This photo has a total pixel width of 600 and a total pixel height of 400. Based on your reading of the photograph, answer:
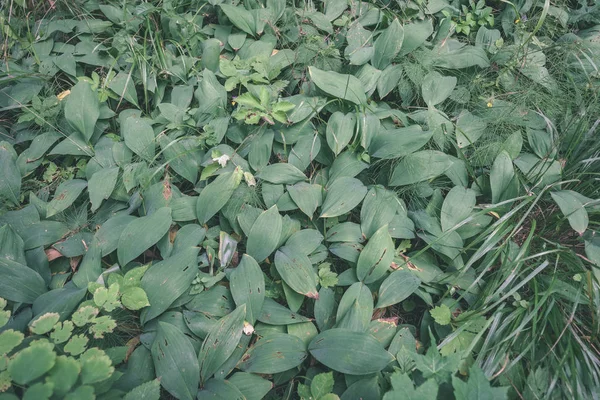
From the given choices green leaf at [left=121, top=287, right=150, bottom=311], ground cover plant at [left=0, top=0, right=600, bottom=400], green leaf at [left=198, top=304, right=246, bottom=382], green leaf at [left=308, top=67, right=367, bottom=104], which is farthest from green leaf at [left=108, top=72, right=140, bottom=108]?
green leaf at [left=198, top=304, right=246, bottom=382]

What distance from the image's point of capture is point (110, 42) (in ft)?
8.49

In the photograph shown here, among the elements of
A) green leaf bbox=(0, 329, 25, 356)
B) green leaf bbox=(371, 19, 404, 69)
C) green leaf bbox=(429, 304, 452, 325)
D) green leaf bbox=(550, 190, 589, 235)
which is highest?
green leaf bbox=(371, 19, 404, 69)

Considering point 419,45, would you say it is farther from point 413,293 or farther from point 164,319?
point 164,319

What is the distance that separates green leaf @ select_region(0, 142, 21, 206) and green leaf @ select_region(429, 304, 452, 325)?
207 cm

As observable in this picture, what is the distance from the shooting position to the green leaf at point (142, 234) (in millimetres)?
1798

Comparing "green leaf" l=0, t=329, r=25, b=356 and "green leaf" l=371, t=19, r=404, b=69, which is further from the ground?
"green leaf" l=371, t=19, r=404, b=69

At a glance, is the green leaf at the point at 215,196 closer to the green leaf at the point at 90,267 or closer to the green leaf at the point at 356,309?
the green leaf at the point at 90,267

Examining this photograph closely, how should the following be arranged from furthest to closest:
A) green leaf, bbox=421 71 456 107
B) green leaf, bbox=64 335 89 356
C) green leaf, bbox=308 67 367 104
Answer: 1. green leaf, bbox=421 71 456 107
2. green leaf, bbox=308 67 367 104
3. green leaf, bbox=64 335 89 356

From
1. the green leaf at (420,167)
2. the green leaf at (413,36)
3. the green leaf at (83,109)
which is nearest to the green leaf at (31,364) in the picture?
the green leaf at (83,109)

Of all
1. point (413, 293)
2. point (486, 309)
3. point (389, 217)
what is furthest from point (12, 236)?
point (486, 309)

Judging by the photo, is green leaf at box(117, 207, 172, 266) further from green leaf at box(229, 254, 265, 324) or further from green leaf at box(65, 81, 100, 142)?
green leaf at box(65, 81, 100, 142)

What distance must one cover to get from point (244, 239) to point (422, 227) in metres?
0.84

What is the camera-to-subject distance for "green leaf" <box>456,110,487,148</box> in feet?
7.09

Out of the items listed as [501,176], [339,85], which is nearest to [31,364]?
[339,85]
